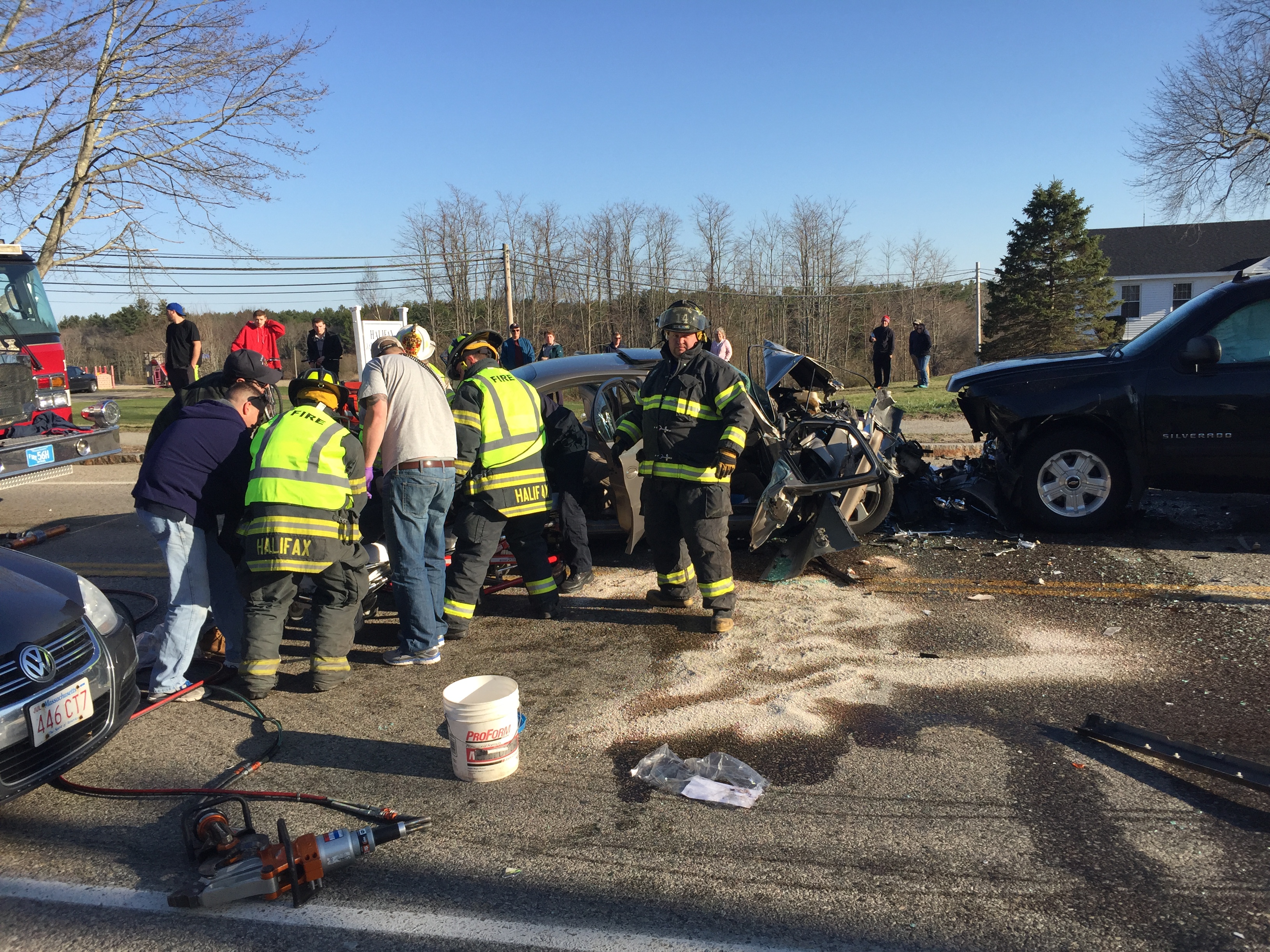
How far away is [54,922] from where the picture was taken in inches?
109

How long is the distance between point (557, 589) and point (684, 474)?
4.19 ft

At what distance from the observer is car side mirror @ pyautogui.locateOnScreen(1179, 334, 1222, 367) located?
6562mm

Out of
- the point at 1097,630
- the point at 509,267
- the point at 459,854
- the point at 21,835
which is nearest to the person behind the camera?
the point at 459,854

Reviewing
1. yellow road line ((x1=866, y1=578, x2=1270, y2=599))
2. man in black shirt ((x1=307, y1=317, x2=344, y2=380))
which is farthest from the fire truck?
yellow road line ((x1=866, y1=578, x2=1270, y2=599))

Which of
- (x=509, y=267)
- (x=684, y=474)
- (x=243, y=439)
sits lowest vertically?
(x=684, y=474)

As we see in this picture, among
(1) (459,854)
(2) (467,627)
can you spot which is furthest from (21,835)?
(2) (467,627)

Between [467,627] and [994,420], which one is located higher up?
[994,420]

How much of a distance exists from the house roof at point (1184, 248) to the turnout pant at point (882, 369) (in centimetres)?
3039

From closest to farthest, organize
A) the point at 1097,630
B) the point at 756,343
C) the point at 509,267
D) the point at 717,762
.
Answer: the point at 717,762
the point at 1097,630
the point at 509,267
the point at 756,343

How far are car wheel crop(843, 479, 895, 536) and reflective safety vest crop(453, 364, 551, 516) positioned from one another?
2394 mm

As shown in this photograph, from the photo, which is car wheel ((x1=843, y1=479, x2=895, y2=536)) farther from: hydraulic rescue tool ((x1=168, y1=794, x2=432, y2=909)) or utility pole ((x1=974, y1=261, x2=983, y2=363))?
utility pole ((x1=974, y1=261, x2=983, y2=363))

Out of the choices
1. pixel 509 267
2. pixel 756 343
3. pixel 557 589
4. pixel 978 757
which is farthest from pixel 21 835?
pixel 756 343

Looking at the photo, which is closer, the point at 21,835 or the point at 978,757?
the point at 21,835

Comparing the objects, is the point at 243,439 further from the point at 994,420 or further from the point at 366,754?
the point at 994,420
